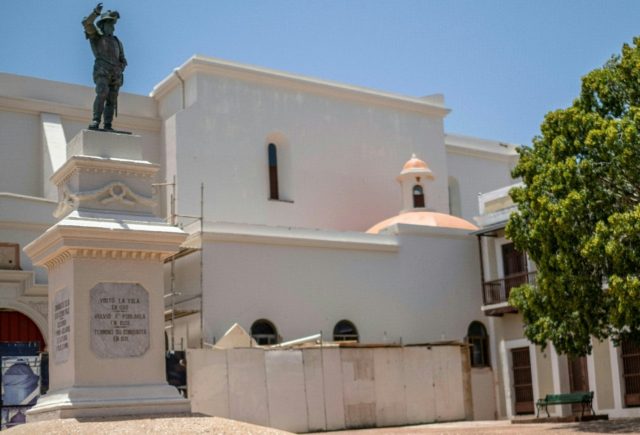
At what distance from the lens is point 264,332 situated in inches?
1152

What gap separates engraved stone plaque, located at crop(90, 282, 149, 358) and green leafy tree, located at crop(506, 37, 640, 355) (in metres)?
9.54

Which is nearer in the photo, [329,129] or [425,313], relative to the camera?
[425,313]

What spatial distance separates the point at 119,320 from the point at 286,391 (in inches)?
393

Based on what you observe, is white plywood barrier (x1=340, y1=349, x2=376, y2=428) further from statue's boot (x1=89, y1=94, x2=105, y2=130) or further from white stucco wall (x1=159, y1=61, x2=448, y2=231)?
statue's boot (x1=89, y1=94, x2=105, y2=130)

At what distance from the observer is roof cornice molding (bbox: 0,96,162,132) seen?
32.2m

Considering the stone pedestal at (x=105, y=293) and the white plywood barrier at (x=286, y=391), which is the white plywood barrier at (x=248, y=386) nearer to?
the white plywood barrier at (x=286, y=391)

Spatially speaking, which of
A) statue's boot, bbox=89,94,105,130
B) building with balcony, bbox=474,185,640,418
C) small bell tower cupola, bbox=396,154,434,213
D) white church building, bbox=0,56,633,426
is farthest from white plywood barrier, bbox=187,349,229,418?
small bell tower cupola, bbox=396,154,434,213

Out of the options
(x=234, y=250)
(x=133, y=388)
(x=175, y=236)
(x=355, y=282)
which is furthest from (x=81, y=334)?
(x=355, y=282)

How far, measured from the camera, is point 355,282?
103 ft

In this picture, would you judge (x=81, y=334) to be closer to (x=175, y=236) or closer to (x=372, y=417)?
(x=175, y=236)

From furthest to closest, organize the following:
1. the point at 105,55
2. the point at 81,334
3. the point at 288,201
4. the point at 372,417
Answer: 1. the point at 288,201
2. the point at 372,417
3. the point at 105,55
4. the point at 81,334

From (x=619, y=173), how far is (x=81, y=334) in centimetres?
1179

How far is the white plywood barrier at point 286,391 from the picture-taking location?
2502 centimetres

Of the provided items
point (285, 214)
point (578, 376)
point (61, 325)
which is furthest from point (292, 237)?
point (61, 325)
